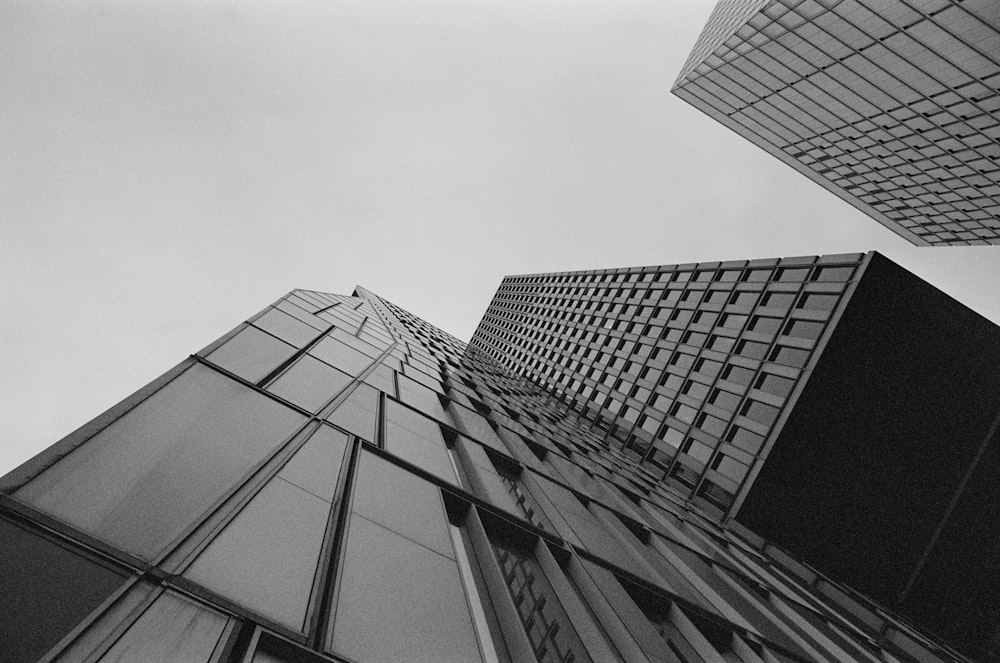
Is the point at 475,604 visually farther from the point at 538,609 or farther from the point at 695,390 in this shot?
the point at 695,390

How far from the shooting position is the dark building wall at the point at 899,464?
2509 centimetres

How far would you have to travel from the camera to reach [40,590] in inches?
108

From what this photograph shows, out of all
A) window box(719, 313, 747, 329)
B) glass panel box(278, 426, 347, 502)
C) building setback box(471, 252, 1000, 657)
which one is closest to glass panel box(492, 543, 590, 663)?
glass panel box(278, 426, 347, 502)

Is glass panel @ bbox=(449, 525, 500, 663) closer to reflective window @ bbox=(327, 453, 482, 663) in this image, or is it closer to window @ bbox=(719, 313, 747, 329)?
reflective window @ bbox=(327, 453, 482, 663)

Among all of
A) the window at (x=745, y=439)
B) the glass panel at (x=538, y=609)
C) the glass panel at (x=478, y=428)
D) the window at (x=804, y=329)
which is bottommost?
the glass panel at (x=538, y=609)

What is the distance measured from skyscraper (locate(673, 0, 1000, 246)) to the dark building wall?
14094 millimetres

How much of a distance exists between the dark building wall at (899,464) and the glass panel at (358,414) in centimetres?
2353

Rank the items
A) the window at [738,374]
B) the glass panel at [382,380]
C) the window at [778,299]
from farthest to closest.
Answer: the window at [778,299]
the window at [738,374]
the glass panel at [382,380]

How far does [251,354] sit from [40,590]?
5.22 m

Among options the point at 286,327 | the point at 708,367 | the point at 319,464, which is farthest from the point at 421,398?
the point at 708,367

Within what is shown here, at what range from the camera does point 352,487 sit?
18.1ft

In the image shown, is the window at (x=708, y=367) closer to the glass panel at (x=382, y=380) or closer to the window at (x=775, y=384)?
the window at (x=775, y=384)

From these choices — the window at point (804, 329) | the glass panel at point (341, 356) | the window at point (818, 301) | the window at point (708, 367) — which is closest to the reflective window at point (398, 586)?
the glass panel at point (341, 356)

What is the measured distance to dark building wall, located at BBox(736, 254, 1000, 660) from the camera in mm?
25094
